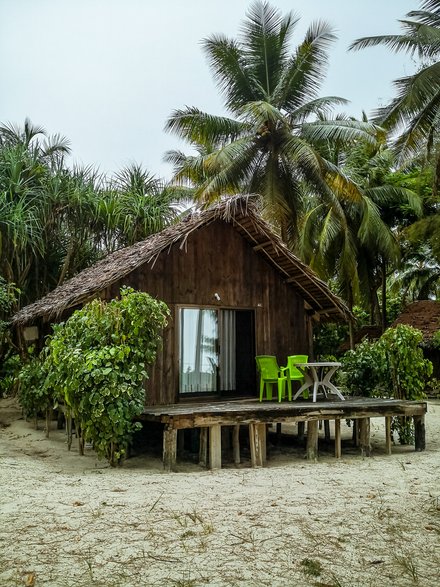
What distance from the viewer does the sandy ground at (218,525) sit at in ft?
11.9

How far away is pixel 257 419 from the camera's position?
7480 millimetres

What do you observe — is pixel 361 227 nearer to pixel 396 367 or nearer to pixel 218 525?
pixel 396 367

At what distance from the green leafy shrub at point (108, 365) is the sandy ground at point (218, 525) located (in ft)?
1.78

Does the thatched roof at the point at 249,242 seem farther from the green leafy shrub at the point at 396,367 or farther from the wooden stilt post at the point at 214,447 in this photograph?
the wooden stilt post at the point at 214,447

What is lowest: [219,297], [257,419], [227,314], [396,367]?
[257,419]

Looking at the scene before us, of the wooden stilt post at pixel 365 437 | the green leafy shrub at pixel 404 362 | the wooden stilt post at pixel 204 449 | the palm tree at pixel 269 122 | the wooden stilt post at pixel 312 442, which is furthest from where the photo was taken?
the palm tree at pixel 269 122

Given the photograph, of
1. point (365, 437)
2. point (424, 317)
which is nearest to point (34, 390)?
point (365, 437)

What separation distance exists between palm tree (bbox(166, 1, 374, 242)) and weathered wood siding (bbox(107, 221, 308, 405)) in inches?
186

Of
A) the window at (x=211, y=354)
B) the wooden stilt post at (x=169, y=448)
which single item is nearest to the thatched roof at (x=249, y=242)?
the window at (x=211, y=354)

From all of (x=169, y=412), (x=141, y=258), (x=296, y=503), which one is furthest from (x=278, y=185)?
(x=296, y=503)

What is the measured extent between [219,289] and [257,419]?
2.89 meters

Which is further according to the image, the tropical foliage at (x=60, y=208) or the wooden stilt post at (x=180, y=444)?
the tropical foliage at (x=60, y=208)

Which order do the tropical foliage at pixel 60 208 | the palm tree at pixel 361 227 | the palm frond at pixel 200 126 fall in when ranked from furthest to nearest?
the palm tree at pixel 361 227 → the palm frond at pixel 200 126 → the tropical foliage at pixel 60 208

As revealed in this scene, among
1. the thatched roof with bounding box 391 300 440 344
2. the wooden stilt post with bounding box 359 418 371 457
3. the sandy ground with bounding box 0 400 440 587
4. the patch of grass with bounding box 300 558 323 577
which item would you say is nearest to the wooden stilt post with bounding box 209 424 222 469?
the sandy ground with bounding box 0 400 440 587
